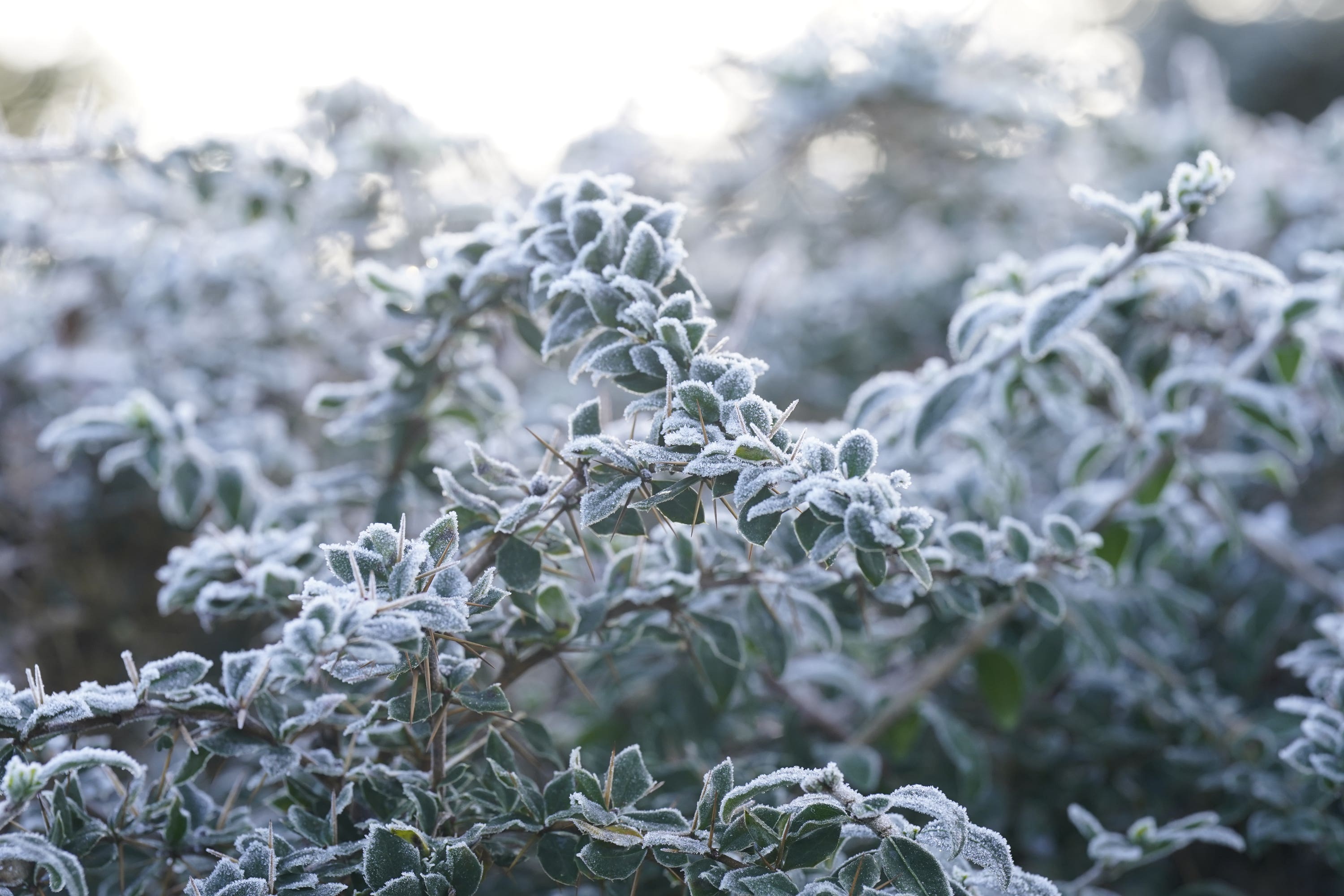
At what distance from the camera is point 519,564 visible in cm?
87

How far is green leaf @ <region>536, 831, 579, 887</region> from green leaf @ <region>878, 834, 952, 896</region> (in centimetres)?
28

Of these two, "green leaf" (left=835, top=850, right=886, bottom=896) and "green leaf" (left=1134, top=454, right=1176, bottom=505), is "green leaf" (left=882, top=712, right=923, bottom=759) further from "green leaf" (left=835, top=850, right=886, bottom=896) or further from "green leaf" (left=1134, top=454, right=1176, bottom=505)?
"green leaf" (left=835, top=850, right=886, bottom=896)

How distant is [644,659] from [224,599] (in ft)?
2.02

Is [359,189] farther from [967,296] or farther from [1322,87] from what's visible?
[1322,87]

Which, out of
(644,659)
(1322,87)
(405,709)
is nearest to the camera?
(405,709)

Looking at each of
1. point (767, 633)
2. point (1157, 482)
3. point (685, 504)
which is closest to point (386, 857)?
point (685, 504)

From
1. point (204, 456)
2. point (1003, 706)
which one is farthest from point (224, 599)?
point (1003, 706)

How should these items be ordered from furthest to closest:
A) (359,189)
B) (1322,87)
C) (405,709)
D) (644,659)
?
(1322,87)
(359,189)
(644,659)
(405,709)

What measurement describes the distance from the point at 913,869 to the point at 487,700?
0.39m

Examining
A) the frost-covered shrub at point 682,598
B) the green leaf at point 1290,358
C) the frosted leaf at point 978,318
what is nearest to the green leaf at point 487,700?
the frost-covered shrub at point 682,598

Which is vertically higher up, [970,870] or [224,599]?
[224,599]

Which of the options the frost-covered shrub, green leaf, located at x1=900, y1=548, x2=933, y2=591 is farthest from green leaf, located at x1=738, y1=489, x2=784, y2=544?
green leaf, located at x1=900, y1=548, x2=933, y2=591

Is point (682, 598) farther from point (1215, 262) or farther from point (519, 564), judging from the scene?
point (1215, 262)

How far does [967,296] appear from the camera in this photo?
1499 mm
